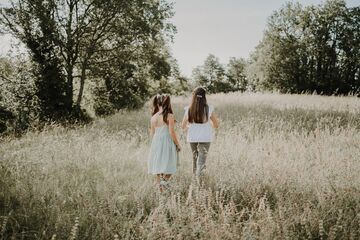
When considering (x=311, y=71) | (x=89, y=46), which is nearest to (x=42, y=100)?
(x=89, y=46)

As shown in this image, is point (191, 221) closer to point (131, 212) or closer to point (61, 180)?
point (131, 212)

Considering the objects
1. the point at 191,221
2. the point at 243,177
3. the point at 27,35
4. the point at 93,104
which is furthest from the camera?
the point at 93,104

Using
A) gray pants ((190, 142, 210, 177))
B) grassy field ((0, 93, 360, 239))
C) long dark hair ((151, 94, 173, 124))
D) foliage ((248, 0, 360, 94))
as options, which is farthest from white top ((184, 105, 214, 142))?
foliage ((248, 0, 360, 94))

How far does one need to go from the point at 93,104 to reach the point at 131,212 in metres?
23.0

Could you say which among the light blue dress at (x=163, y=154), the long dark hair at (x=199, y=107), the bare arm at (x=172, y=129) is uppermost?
the long dark hair at (x=199, y=107)

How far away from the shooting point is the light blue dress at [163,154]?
627cm

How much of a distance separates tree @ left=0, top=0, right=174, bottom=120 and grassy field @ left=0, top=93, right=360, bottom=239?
40.5 feet

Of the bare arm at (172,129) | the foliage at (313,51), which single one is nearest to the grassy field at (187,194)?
the bare arm at (172,129)

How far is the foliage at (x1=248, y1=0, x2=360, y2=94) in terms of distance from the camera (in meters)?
48.8

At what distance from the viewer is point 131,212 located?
17.4 ft

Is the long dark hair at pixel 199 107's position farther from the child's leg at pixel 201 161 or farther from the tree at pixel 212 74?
the tree at pixel 212 74

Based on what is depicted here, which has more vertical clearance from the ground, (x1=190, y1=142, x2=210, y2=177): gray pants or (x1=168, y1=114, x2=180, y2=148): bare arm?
(x1=168, y1=114, x2=180, y2=148): bare arm

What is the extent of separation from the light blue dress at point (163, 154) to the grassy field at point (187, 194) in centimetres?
30

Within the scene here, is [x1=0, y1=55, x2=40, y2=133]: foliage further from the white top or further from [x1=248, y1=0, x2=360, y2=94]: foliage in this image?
[x1=248, y1=0, x2=360, y2=94]: foliage
